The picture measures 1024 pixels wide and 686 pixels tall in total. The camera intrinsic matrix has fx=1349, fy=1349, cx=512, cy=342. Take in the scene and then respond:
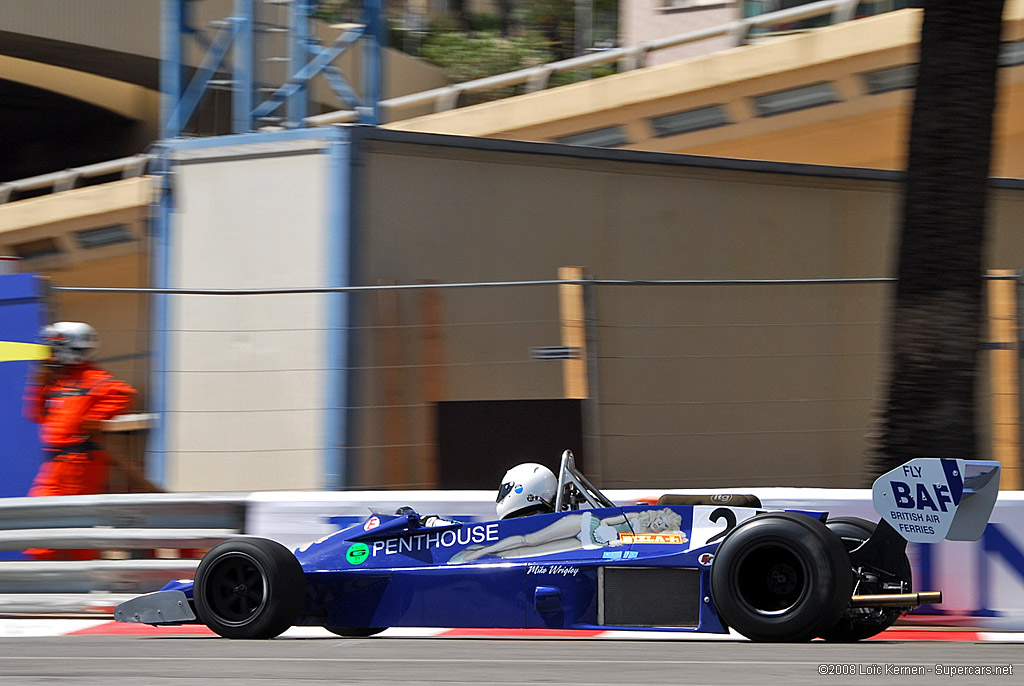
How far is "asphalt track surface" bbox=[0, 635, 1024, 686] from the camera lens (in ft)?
15.4

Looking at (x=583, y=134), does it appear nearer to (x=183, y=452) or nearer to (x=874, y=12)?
(x=874, y=12)

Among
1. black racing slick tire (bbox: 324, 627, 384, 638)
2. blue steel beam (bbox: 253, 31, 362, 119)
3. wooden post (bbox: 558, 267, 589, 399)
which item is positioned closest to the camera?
black racing slick tire (bbox: 324, 627, 384, 638)

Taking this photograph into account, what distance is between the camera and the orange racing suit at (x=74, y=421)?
26.1 feet

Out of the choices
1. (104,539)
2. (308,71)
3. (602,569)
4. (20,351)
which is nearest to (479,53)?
(308,71)

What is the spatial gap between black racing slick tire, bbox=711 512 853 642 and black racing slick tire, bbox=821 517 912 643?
159 mm

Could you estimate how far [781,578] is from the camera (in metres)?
5.69

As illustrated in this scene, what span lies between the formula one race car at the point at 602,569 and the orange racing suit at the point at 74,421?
189 centimetres

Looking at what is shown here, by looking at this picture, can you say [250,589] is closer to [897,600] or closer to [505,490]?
[505,490]

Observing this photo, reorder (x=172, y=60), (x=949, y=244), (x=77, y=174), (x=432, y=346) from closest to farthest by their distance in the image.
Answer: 1. (x=949, y=244)
2. (x=432, y=346)
3. (x=172, y=60)
4. (x=77, y=174)

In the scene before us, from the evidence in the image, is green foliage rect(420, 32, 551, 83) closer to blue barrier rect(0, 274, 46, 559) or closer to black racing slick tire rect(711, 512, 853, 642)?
blue barrier rect(0, 274, 46, 559)

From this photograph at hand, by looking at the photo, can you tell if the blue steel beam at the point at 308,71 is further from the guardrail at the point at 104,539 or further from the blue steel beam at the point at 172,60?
the guardrail at the point at 104,539

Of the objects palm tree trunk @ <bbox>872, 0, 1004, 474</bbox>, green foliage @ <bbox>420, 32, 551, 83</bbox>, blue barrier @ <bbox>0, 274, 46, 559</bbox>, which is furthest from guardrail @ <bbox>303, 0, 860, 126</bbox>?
green foliage @ <bbox>420, 32, 551, 83</bbox>

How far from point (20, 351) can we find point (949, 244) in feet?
18.4

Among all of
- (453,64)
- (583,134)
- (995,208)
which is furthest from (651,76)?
(453,64)
